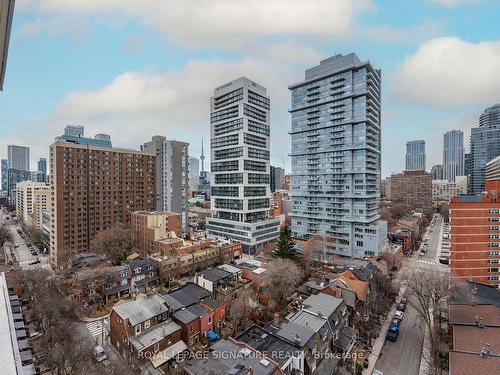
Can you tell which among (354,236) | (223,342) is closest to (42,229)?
(223,342)

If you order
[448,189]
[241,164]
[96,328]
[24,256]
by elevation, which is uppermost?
[241,164]

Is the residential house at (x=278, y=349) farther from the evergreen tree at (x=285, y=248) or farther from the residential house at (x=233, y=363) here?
the evergreen tree at (x=285, y=248)

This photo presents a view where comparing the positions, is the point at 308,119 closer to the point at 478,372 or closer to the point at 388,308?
the point at 388,308

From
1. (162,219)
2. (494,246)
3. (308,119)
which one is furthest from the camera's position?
(308,119)

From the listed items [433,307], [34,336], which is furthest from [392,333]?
[34,336]

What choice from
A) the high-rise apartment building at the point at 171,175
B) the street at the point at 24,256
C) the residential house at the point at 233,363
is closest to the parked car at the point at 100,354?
the residential house at the point at 233,363

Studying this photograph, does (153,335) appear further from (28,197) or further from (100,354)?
(28,197)
